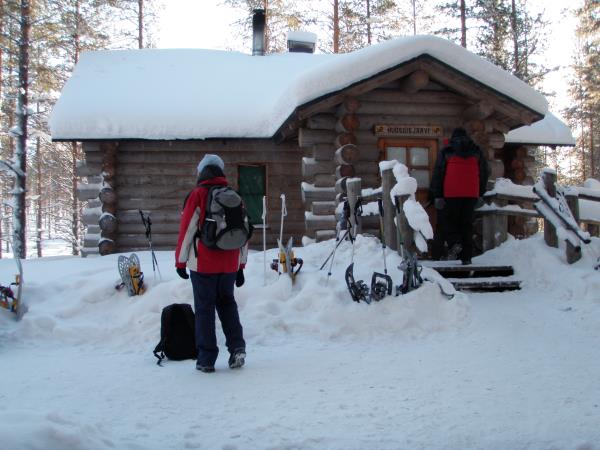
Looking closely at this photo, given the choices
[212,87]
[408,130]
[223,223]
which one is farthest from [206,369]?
[212,87]

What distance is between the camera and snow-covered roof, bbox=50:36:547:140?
29.3 feet

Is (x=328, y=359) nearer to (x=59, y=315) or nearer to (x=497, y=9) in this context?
(x=59, y=315)

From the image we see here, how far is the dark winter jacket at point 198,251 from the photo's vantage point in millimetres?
4719

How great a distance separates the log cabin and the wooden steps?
272 cm

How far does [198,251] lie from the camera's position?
4.73m

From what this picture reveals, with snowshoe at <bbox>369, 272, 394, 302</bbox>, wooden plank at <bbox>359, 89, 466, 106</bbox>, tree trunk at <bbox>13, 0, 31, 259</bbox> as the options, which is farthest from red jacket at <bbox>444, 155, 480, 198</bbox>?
tree trunk at <bbox>13, 0, 31, 259</bbox>

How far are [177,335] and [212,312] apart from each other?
63cm

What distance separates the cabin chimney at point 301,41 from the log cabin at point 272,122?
→ 1.96m

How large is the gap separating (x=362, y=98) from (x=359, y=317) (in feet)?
17.2

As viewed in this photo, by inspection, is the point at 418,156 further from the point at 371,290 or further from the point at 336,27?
the point at 336,27

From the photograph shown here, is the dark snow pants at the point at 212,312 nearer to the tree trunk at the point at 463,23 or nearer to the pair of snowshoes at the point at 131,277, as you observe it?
the pair of snowshoes at the point at 131,277

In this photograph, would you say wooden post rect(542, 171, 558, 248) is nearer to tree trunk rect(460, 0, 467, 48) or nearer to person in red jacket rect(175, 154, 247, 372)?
person in red jacket rect(175, 154, 247, 372)

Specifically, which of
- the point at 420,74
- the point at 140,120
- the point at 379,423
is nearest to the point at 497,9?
the point at 420,74

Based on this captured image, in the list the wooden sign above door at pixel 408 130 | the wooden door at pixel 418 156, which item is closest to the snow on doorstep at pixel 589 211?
the wooden door at pixel 418 156
